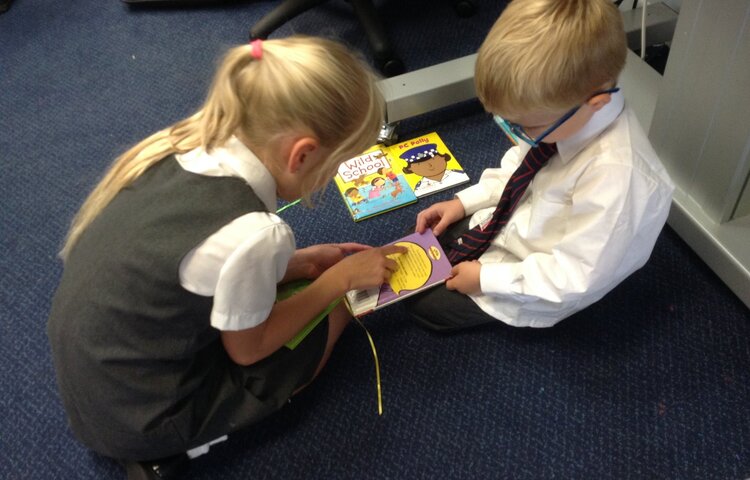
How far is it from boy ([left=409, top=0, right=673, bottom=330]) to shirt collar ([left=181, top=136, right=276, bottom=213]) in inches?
13.0

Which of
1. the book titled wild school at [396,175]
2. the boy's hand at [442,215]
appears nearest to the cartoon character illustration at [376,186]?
the book titled wild school at [396,175]

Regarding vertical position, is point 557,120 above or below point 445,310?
above

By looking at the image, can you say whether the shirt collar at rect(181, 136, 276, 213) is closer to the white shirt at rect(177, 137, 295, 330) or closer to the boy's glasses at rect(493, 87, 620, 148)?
the white shirt at rect(177, 137, 295, 330)

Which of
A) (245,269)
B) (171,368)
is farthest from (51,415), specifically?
(245,269)

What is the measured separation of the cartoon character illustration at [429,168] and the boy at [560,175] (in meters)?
0.33

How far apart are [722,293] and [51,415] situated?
4.36 feet

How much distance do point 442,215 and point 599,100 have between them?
464 mm

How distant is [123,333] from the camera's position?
2.64 ft

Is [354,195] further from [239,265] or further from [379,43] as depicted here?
[239,265]

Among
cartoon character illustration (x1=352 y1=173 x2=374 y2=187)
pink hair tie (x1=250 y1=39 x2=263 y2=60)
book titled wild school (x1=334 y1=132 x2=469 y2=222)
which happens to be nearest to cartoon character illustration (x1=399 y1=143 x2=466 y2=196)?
book titled wild school (x1=334 y1=132 x2=469 y2=222)

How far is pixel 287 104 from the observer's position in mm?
739

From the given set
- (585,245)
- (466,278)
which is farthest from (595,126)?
(466,278)

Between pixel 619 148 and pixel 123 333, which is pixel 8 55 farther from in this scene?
pixel 619 148

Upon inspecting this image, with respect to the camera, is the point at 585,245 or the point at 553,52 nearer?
the point at 553,52
